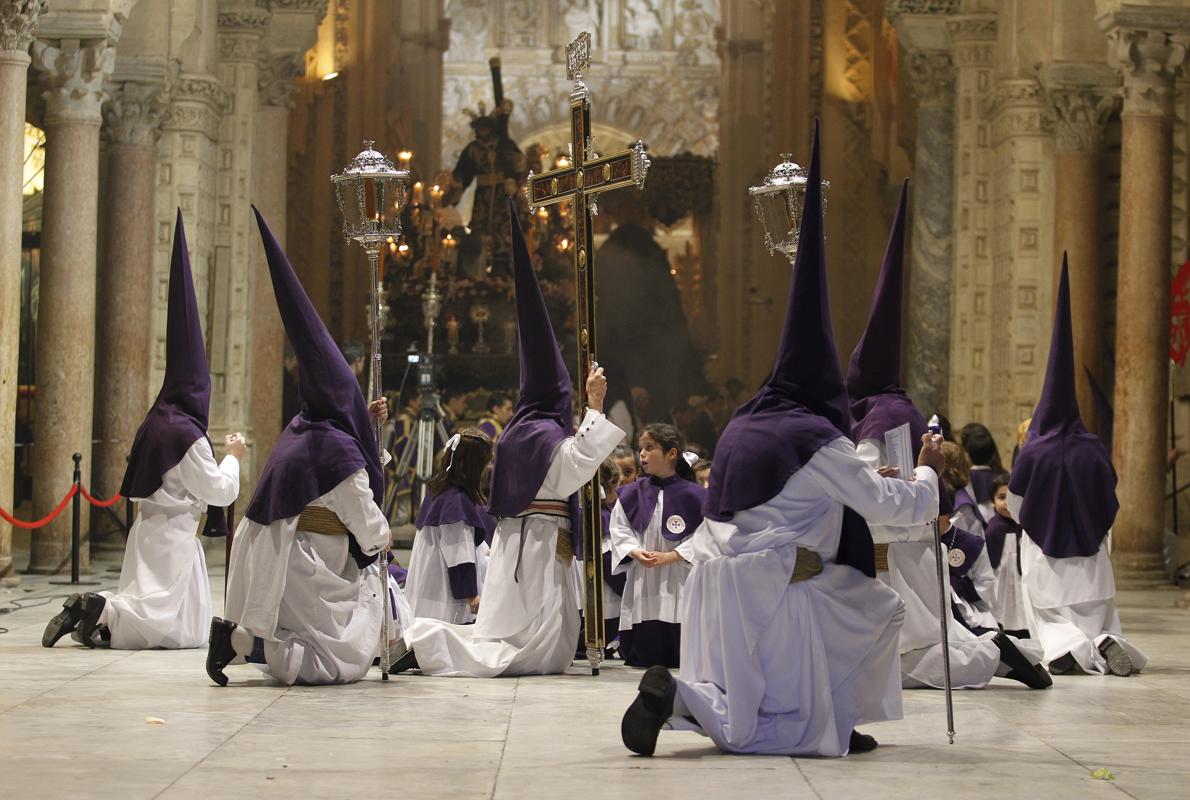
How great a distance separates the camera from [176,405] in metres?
11.0

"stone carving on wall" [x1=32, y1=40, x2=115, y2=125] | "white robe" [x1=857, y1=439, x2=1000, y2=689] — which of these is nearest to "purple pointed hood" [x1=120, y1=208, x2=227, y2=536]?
"white robe" [x1=857, y1=439, x2=1000, y2=689]

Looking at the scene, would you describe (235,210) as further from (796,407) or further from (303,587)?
(796,407)

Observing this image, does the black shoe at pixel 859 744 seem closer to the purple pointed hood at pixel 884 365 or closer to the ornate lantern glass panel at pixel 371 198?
the purple pointed hood at pixel 884 365

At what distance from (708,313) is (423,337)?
819 cm

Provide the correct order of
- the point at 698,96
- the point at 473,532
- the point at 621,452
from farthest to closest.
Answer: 1. the point at 698,96
2. the point at 621,452
3. the point at 473,532

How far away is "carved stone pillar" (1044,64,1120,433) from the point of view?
18156 mm

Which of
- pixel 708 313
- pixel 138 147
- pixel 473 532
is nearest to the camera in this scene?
pixel 473 532

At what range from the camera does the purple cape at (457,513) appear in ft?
35.3

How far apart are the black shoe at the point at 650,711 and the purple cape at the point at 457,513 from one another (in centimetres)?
397

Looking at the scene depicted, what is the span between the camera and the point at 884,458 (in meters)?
9.23

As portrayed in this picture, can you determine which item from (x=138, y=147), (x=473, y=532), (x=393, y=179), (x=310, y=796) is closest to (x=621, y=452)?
(x=473, y=532)

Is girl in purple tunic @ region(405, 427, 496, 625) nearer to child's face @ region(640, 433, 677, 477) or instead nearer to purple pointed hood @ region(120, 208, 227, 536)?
child's face @ region(640, 433, 677, 477)

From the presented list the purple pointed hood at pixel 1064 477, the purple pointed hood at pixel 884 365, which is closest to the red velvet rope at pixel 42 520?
the purple pointed hood at pixel 884 365

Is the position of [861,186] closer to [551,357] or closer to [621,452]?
[621,452]
